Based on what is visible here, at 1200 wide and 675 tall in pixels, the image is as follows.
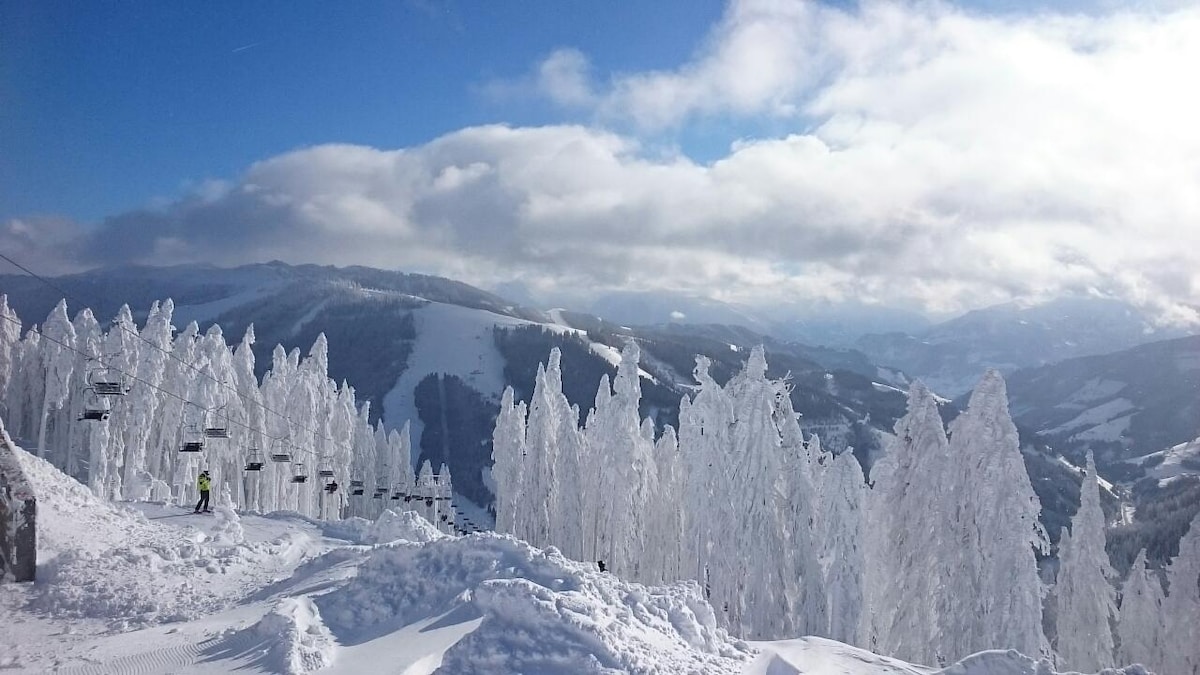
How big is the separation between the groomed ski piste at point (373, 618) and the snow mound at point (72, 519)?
3.5 inches

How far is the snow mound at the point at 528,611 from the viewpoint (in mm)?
12742

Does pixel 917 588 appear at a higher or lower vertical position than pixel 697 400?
lower

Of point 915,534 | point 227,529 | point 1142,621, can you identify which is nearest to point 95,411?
point 227,529

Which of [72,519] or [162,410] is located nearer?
[72,519]

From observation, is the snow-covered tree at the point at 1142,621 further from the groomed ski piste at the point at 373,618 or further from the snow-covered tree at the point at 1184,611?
the groomed ski piste at the point at 373,618

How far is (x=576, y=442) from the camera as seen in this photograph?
49.5m

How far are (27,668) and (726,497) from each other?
24.8 meters

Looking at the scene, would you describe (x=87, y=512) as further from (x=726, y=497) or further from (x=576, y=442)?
(x=576, y=442)

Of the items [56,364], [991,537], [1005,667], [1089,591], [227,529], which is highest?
[56,364]

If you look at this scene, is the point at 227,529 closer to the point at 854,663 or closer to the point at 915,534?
the point at 854,663

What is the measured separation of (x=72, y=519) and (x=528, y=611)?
17967mm

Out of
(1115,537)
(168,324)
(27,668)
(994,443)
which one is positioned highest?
(168,324)

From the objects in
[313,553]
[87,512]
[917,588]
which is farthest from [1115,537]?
[87,512]

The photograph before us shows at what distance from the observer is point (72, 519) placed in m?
22.8
